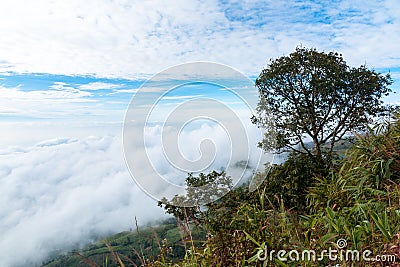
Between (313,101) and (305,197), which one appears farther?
(313,101)

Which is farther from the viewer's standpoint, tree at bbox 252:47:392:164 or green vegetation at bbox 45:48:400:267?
tree at bbox 252:47:392:164

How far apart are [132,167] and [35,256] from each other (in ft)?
84.5

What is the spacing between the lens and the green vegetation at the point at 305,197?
1.97m

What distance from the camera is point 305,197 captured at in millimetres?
4391

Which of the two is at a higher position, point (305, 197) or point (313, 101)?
point (313, 101)

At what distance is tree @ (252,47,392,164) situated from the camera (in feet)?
22.2

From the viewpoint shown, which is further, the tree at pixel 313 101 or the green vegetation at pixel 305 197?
the tree at pixel 313 101

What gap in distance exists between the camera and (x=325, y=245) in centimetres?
193

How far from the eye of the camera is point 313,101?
6.82 m

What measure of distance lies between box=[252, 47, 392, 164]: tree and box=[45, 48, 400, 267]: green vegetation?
0.06 feet

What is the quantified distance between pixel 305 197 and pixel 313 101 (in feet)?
9.43

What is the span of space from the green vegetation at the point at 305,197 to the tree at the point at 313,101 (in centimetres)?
2

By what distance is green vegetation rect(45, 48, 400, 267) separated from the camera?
197 centimetres

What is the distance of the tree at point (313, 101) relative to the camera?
676cm
